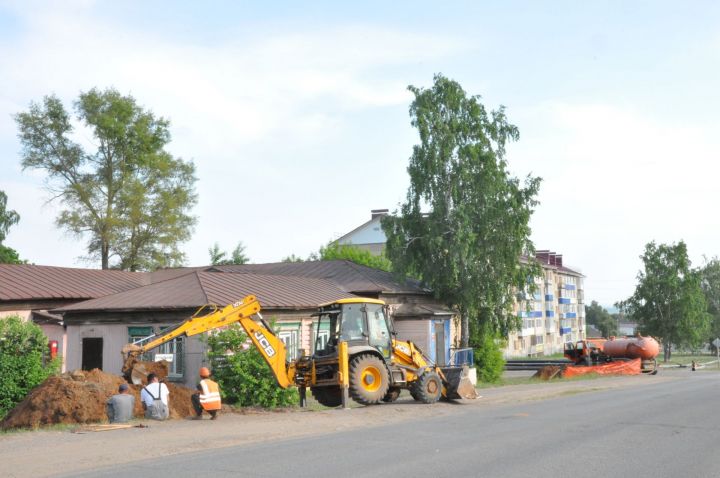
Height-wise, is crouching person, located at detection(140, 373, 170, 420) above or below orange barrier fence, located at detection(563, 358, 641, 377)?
above

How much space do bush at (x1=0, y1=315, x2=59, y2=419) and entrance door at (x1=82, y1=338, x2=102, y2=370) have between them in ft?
23.9

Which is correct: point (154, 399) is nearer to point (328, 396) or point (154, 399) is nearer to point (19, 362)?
point (19, 362)

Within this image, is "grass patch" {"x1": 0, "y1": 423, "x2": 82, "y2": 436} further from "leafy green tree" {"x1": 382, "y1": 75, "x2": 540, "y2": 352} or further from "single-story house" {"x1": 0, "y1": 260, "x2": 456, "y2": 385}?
"leafy green tree" {"x1": 382, "y1": 75, "x2": 540, "y2": 352}

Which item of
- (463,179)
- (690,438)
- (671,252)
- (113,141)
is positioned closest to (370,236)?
(671,252)

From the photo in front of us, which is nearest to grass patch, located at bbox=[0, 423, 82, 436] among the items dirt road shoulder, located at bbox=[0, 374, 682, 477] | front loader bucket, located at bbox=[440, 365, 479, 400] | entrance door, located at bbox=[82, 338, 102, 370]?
dirt road shoulder, located at bbox=[0, 374, 682, 477]

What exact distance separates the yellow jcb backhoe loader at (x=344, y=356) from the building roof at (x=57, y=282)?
15.2 meters

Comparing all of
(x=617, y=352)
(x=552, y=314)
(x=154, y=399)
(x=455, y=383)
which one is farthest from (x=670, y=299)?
(x=154, y=399)

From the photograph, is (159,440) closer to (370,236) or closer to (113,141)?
(113,141)

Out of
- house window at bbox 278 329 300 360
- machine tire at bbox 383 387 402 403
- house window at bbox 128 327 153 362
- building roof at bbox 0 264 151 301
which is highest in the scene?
building roof at bbox 0 264 151 301

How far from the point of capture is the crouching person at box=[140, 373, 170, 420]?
17.6 meters

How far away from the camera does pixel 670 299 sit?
234ft

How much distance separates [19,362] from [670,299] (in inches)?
2548

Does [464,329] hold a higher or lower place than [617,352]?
higher

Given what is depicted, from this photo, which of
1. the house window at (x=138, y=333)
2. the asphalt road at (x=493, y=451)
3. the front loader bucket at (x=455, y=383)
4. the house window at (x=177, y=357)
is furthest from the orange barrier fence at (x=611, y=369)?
the house window at (x=138, y=333)
